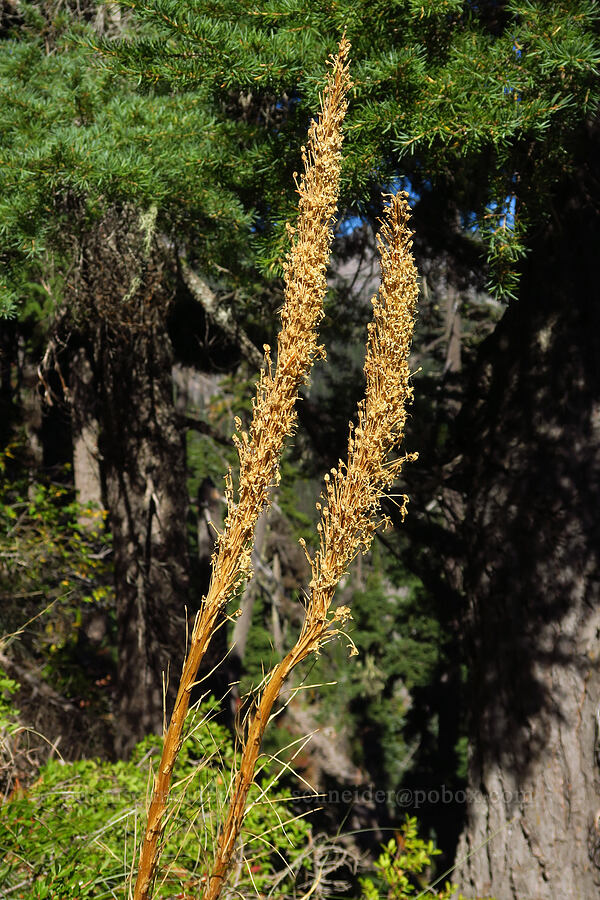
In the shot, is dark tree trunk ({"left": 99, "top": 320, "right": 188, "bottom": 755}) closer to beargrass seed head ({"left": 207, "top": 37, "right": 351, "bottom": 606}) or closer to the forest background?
the forest background

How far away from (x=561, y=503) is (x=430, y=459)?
1.78 m

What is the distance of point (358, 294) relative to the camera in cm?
610

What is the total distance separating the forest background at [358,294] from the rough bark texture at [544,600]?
12 millimetres

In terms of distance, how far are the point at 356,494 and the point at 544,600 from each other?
2.91m

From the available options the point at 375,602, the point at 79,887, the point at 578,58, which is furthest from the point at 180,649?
the point at 375,602

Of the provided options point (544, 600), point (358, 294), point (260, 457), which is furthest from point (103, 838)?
point (358, 294)

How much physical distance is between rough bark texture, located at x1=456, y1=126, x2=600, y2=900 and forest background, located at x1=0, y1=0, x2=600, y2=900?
0.01m

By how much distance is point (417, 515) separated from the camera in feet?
19.7

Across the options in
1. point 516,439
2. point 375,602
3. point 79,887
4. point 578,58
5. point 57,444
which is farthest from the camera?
point 375,602

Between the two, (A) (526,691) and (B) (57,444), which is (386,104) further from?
(B) (57,444)

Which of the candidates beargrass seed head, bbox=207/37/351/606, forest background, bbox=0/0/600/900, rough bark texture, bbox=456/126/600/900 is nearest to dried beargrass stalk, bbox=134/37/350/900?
beargrass seed head, bbox=207/37/351/606

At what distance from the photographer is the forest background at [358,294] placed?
284 centimetres

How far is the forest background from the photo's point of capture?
2.84 m

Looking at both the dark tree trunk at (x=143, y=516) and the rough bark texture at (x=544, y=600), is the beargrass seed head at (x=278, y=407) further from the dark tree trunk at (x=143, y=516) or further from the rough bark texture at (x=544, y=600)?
the dark tree trunk at (x=143, y=516)
